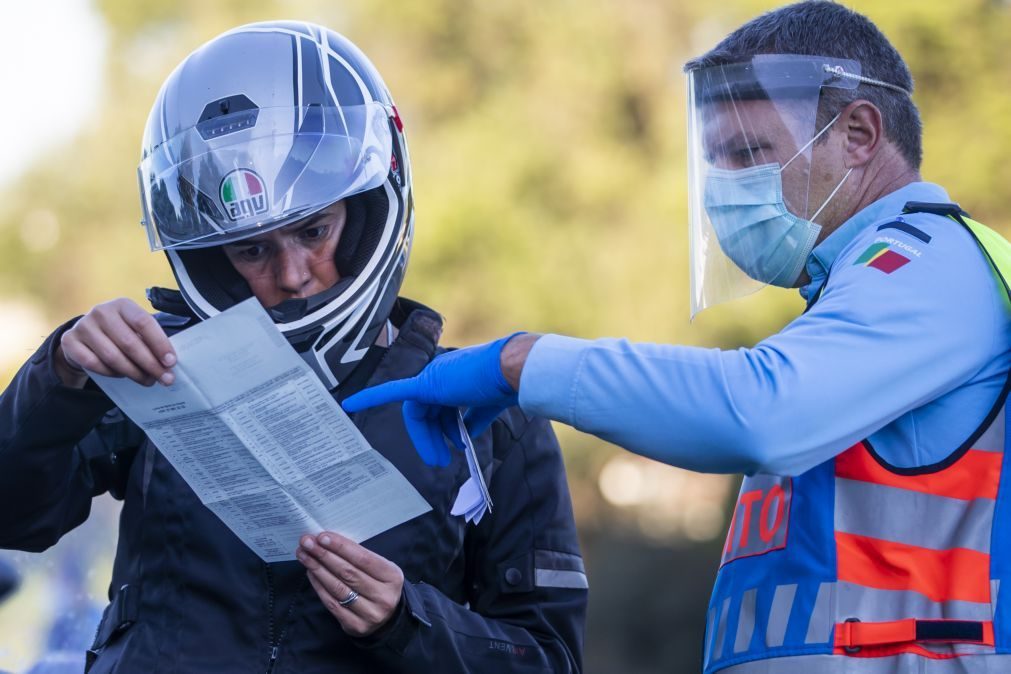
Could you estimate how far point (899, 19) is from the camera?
14.0 metres

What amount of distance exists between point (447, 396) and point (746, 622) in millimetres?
700

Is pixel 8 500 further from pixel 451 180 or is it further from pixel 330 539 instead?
pixel 451 180

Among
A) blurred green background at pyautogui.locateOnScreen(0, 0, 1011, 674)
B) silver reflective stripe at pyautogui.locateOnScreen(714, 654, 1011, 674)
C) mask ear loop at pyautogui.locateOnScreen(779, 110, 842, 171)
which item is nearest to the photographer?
silver reflective stripe at pyautogui.locateOnScreen(714, 654, 1011, 674)

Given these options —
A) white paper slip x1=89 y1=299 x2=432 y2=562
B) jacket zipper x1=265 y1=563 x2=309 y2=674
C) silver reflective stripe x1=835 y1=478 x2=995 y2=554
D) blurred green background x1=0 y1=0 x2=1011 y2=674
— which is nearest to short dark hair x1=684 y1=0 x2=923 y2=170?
silver reflective stripe x1=835 y1=478 x2=995 y2=554

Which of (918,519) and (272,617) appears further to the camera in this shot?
(272,617)

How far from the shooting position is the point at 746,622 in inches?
94.8

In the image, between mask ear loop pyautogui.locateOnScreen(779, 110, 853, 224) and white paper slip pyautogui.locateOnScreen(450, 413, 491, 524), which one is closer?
white paper slip pyautogui.locateOnScreen(450, 413, 491, 524)

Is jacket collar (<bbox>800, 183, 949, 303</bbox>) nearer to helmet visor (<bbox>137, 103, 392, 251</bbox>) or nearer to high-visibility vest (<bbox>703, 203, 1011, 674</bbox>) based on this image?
high-visibility vest (<bbox>703, 203, 1011, 674</bbox>)

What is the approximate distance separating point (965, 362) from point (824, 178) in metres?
0.58

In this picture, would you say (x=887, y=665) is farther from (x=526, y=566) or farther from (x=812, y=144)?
(x=812, y=144)

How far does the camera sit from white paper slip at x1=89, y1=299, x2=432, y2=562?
230cm

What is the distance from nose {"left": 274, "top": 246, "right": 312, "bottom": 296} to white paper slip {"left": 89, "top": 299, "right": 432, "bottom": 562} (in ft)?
1.58

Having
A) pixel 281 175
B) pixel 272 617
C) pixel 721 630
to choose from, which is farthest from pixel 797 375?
pixel 281 175

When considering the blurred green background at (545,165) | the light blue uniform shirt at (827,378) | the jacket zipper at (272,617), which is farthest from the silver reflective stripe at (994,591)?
the blurred green background at (545,165)
